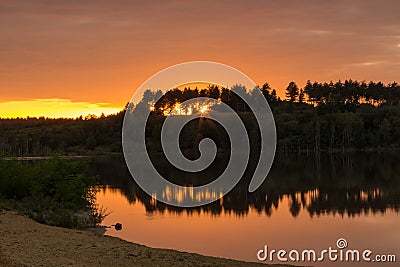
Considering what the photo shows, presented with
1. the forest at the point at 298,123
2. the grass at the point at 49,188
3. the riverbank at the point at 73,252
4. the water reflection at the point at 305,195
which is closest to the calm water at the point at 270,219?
the water reflection at the point at 305,195

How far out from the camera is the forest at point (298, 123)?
10031 centimetres

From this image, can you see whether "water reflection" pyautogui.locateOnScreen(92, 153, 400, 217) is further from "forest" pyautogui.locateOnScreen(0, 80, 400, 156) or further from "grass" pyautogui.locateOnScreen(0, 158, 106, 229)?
"forest" pyautogui.locateOnScreen(0, 80, 400, 156)

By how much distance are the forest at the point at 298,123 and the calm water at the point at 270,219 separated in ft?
179

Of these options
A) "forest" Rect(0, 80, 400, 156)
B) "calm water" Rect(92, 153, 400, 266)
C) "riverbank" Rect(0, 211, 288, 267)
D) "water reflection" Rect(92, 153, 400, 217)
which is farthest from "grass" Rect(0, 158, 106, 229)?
"forest" Rect(0, 80, 400, 156)

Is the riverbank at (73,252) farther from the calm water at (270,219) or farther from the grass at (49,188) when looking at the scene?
the grass at (49,188)

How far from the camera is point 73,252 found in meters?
13.8

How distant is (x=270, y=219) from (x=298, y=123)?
3261 inches

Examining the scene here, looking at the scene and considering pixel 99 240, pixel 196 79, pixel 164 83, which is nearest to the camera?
pixel 99 240

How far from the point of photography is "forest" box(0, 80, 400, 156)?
100 meters

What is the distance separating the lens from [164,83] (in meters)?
23.5

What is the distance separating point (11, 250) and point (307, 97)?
4887 inches

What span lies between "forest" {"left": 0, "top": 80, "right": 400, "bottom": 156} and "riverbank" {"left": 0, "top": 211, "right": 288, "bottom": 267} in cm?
7150

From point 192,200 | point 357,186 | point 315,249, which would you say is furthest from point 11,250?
point 357,186

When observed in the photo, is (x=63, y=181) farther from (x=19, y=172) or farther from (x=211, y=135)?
(x=211, y=135)
